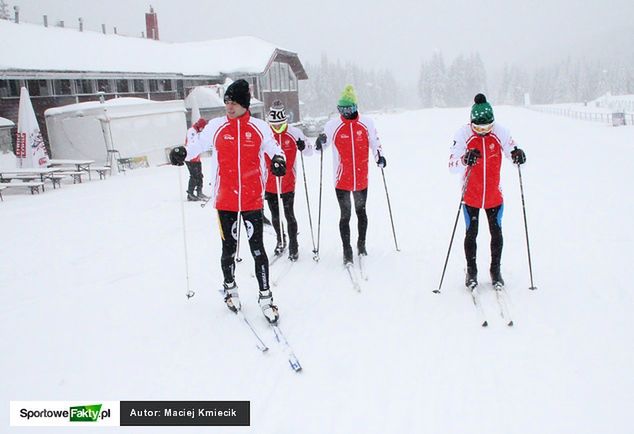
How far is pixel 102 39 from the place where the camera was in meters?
29.9

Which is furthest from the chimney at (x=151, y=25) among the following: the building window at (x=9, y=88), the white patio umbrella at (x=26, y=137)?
the white patio umbrella at (x=26, y=137)

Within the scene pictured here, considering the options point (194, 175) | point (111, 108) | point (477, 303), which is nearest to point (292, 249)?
point (477, 303)

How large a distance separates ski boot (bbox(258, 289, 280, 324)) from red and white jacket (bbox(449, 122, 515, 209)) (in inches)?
90.9

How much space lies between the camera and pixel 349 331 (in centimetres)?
449

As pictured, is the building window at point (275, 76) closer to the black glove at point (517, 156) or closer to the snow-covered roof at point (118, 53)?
the snow-covered roof at point (118, 53)

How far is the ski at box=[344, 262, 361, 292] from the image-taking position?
5.52 meters

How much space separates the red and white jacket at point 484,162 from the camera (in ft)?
16.4

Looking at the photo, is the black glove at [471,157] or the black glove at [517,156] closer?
the black glove at [471,157]

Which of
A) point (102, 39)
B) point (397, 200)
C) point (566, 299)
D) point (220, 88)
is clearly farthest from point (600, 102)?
point (566, 299)

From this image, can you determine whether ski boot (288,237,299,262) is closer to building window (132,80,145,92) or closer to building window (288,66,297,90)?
building window (132,80,145,92)

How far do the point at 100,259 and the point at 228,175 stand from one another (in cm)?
353

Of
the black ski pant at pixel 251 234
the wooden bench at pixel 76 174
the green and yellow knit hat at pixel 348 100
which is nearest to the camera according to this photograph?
the black ski pant at pixel 251 234

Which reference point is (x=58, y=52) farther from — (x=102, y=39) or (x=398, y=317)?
(x=398, y=317)

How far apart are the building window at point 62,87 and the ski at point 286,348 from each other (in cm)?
2307
